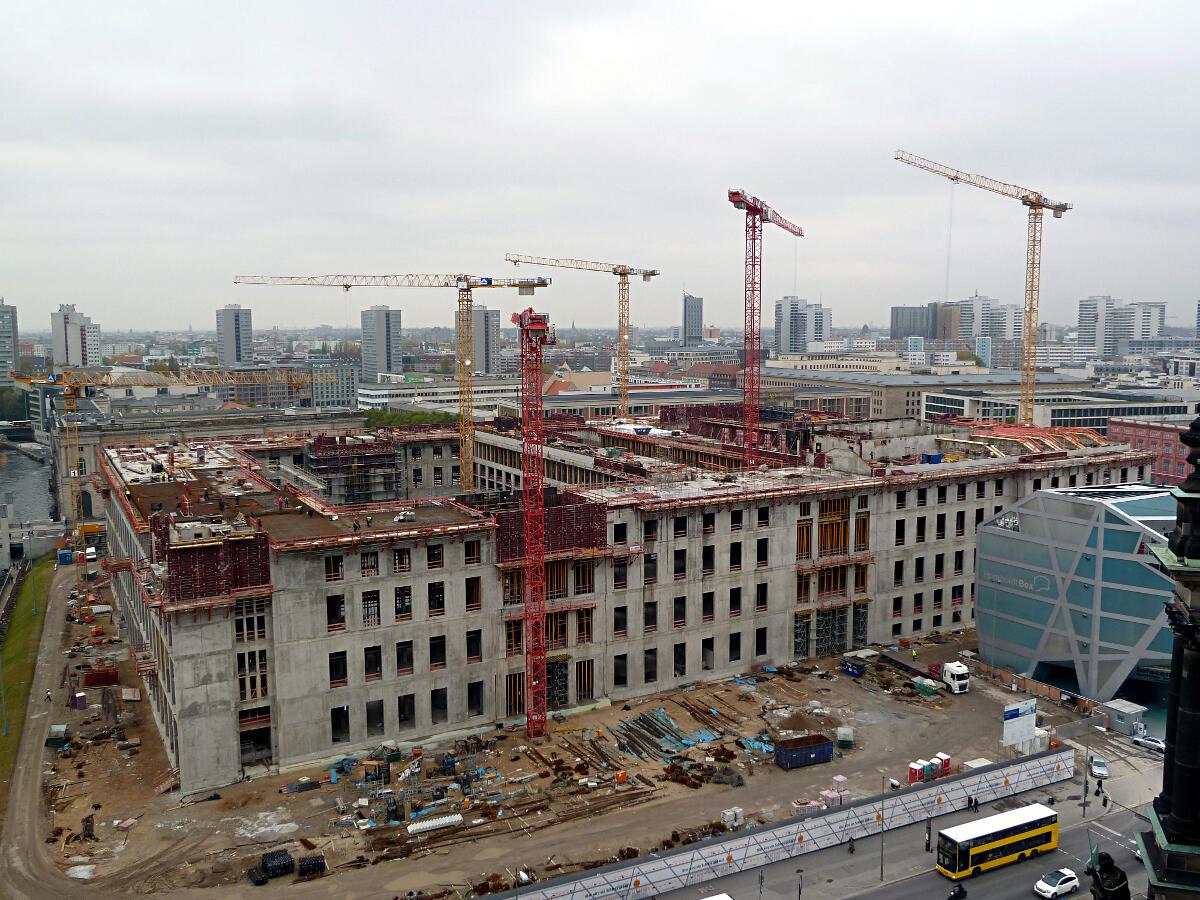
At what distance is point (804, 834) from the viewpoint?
45.6 m

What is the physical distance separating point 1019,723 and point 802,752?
13.2 m

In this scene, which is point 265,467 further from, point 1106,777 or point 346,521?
point 1106,777

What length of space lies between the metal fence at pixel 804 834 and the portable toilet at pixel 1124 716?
8477 millimetres

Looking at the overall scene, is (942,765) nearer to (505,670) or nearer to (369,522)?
(505,670)

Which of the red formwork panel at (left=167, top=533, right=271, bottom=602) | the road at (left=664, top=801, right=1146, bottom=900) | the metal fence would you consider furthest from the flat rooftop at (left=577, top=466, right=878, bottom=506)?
the road at (left=664, top=801, right=1146, bottom=900)

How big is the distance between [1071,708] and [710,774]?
1037 inches

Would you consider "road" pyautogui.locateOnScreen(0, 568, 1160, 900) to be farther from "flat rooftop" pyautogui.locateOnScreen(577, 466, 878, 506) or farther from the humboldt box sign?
"flat rooftop" pyautogui.locateOnScreen(577, 466, 878, 506)

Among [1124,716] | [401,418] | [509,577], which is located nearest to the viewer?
[1124,716]

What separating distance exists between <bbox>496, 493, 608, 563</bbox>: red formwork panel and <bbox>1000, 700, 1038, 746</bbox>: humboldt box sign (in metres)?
26.8

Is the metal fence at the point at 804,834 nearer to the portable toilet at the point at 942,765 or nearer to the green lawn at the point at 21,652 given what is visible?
the portable toilet at the point at 942,765

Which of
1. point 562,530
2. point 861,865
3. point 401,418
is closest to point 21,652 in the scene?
point 562,530

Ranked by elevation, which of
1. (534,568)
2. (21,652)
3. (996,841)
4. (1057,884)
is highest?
(534,568)

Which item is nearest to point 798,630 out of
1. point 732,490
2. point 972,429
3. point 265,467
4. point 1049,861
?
point 732,490

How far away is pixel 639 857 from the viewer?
1753 inches
